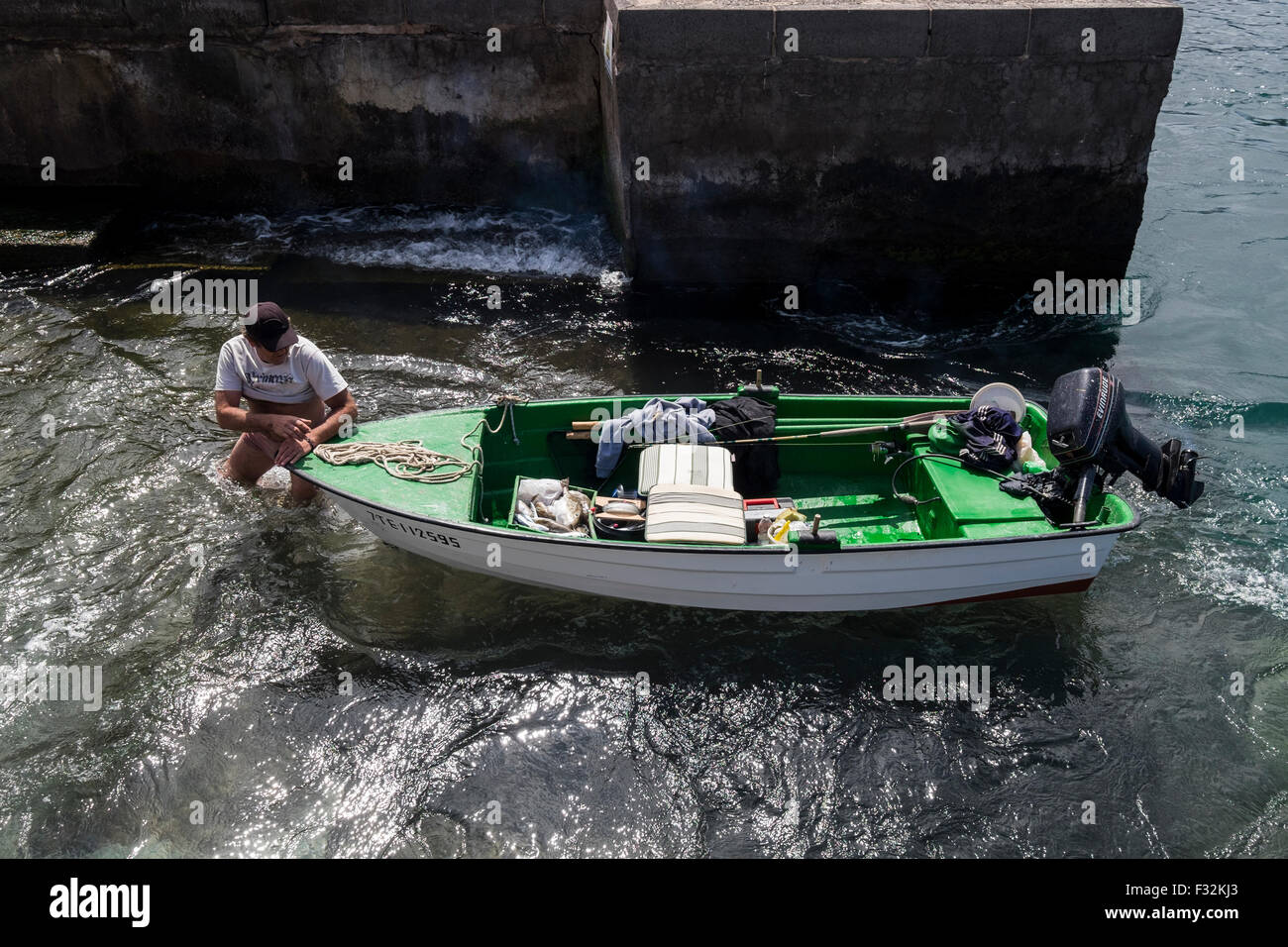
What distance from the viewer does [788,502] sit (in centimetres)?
757

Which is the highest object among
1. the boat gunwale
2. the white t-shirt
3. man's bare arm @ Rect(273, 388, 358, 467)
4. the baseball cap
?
the baseball cap

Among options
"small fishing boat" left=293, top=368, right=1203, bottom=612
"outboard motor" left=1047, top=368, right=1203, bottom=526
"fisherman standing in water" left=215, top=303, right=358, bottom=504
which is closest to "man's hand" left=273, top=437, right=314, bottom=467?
"fisherman standing in water" left=215, top=303, right=358, bottom=504

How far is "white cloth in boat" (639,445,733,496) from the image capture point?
723 cm

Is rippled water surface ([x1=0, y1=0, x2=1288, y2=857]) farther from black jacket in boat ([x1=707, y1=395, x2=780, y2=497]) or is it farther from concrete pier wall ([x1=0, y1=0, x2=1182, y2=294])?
concrete pier wall ([x1=0, y1=0, x2=1182, y2=294])

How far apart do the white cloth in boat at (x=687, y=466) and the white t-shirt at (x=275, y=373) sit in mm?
2543

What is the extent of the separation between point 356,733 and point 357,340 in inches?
213

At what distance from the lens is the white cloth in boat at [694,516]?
22.2ft

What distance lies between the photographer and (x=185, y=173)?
13.2 meters

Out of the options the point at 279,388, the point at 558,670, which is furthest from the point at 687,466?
the point at 279,388

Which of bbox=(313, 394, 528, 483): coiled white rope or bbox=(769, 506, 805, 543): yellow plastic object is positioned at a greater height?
bbox=(313, 394, 528, 483): coiled white rope

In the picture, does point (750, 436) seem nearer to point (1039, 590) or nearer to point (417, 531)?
point (1039, 590)

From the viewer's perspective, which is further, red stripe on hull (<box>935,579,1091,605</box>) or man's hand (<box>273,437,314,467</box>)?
man's hand (<box>273,437,314,467</box>)
